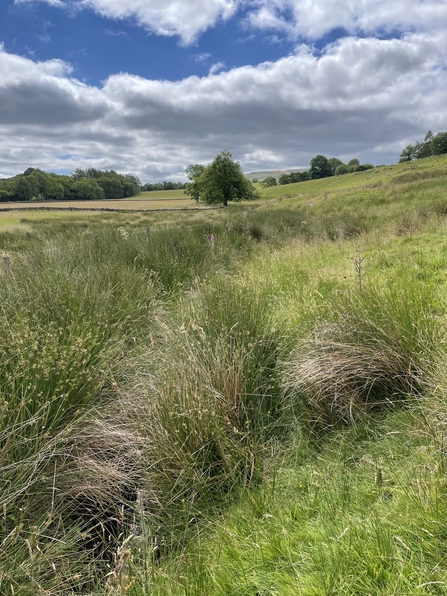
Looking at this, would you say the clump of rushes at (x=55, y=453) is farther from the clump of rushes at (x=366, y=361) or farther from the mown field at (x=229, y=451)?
the clump of rushes at (x=366, y=361)

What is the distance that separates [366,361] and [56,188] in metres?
112

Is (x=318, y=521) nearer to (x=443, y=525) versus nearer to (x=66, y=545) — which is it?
(x=443, y=525)

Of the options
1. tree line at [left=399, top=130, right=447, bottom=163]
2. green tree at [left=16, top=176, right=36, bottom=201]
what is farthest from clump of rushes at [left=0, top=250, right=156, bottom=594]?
green tree at [left=16, top=176, right=36, bottom=201]

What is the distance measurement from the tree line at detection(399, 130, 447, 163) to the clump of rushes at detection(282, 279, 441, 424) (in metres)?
87.4

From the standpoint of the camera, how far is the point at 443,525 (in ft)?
4.59

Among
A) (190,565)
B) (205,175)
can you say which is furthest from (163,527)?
(205,175)

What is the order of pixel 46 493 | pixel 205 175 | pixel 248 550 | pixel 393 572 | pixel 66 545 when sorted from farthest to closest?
pixel 205 175, pixel 46 493, pixel 66 545, pixel 248 550, pixel 393 572

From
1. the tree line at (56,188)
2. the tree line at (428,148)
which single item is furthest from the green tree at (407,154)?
the tree line at (56,188)

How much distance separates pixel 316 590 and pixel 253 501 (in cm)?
69

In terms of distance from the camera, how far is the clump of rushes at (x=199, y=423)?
7.38 ft

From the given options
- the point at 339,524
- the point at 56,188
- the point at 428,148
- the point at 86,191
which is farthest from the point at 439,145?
the point at 56,188

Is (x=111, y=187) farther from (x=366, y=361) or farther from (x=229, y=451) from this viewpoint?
(x=229, y=451)

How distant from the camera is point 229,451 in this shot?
7.82 feet

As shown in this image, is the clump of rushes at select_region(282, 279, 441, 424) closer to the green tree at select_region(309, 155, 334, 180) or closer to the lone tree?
the lone tree
